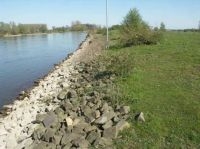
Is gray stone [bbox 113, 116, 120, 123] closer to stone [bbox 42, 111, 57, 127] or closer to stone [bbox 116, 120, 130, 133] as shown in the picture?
stone [bbox 116, 120, 130, 133]

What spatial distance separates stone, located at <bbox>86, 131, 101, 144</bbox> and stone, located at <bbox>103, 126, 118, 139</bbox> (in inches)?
8.6

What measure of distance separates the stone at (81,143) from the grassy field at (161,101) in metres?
0.98

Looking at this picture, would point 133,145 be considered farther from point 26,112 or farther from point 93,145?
point 26,112

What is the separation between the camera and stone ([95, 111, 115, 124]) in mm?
11653

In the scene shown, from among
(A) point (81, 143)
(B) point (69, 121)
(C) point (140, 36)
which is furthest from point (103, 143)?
(C) point (140, 36)

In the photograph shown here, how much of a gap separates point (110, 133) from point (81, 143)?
3.19ft

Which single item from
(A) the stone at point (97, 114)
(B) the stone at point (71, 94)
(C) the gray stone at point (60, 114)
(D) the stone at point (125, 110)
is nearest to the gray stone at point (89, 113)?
(A) the stone at point (97, 114)

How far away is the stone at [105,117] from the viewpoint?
11.7m

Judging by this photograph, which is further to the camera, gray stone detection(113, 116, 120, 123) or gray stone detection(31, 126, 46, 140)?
gray stone detection(31, 126, 46, 140)

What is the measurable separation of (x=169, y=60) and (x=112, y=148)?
13396 millimetres

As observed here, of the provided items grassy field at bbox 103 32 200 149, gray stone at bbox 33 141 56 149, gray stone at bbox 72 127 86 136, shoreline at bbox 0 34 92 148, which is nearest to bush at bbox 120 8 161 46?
grassy field at bbox 103 32 200 149

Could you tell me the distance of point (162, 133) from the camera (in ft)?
34.9

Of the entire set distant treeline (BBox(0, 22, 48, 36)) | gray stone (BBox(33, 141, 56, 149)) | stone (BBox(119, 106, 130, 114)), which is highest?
stone (BBox(119, 106, 130, 114))

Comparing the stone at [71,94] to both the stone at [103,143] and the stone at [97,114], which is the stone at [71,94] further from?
the stone at [103,143]
